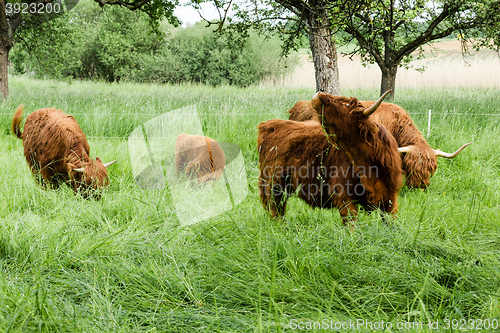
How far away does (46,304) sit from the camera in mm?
1760

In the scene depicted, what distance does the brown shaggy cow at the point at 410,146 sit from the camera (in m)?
3.17

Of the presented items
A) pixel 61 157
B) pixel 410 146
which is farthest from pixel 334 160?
pixel 61 157

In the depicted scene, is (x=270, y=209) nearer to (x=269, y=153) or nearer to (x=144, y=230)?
(x=269, y=153)

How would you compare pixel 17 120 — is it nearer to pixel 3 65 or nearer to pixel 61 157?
pixel 61 157

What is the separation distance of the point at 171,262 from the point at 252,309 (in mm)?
745

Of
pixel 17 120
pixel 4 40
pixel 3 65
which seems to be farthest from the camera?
pixel 3 65

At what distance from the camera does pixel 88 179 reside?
4004mm

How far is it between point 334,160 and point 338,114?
497 millimetres

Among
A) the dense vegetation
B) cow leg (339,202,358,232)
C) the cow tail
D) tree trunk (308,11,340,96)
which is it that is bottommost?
cow leg (339,202,358,232)

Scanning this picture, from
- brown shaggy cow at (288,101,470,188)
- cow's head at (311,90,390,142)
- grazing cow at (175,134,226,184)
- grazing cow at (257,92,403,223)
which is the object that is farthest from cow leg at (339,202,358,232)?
grazing cow at (175,134,226,184)

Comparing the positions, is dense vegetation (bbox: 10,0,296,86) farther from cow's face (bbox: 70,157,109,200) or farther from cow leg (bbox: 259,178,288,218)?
cow leg (bbox: 259,178,288,218)

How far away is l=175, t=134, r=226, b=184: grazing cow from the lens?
4.44 meters

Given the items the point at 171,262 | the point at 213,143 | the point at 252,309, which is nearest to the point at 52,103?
the point at 213,143

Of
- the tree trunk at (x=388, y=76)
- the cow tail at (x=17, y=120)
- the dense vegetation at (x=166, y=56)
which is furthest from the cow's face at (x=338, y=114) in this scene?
the dense vegetation at (x=166, y=56)
